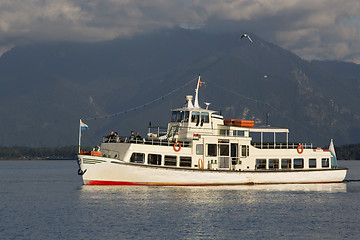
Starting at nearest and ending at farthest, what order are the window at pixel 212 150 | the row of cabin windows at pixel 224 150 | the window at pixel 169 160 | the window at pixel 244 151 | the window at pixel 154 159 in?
1. the window at pixel 154 159
2. the window at pixel 169 160
3. the row of cabin windows at pixel 224 150
4. the window at pixel 212 150
5. the window at pixel 244 151

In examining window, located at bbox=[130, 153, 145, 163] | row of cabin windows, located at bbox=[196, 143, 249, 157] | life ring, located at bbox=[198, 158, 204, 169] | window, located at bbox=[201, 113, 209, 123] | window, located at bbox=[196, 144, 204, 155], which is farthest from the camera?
window, located at bbox=[201, 113, 209, 123]

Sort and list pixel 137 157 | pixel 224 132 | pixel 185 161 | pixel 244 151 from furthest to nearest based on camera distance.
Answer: pixel 224 132 → pixel 244 151 → pixel 185 161 → pixel 137 157

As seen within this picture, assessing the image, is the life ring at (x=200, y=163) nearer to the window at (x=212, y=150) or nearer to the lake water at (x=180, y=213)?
the window at (x=212, y=150)

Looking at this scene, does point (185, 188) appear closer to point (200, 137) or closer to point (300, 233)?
point (200, 137)

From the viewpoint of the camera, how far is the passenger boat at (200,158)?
54.2 meters

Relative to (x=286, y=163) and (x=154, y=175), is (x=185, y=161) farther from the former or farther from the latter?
(x=286, y=163)

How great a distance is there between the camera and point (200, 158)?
57.0 metres

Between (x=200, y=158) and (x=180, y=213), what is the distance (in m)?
14.1

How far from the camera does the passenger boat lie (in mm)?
54188

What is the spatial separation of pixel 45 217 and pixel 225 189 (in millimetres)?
20385

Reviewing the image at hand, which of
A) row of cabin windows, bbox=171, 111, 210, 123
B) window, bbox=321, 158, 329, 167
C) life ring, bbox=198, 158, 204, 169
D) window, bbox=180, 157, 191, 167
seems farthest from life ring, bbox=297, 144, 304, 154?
window, bbox=180, 157, 191, 167

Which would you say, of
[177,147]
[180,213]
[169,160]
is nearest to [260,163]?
[177,147]

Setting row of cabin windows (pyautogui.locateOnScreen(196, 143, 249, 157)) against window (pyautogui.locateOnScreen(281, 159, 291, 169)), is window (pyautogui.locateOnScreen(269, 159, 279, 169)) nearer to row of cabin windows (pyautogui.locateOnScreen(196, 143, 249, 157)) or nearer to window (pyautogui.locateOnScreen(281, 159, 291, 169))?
window (pyautogui.locateOnScreen(281, 159, 291, 169))

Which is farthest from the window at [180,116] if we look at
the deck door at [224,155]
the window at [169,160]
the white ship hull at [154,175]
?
the white ship hull at [154,175]
